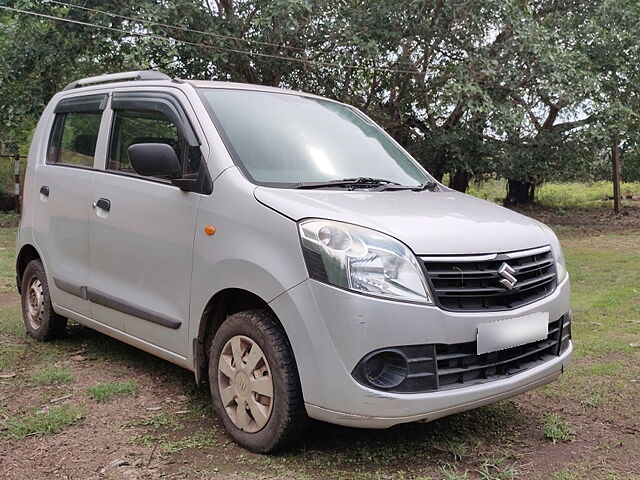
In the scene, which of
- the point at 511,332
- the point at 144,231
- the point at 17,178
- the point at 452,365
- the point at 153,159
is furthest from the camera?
the point at 17,178

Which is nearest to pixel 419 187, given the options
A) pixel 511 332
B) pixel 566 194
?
pixel 511 332

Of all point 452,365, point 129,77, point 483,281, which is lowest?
point 452,365

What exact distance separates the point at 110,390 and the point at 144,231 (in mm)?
1011

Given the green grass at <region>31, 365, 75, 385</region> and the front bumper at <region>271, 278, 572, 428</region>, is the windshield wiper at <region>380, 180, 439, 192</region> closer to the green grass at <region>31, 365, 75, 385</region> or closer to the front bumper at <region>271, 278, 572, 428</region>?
the front bumper at <region>271, 278, 572, 428</region>

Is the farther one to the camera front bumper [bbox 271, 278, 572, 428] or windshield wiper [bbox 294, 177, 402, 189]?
windshield wiper [bbox 294, 177, 402, 189]

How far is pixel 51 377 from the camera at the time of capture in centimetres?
418

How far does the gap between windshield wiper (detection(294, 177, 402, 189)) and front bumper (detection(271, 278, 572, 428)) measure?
0.71 meters

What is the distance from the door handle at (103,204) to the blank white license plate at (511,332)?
2.37 meters

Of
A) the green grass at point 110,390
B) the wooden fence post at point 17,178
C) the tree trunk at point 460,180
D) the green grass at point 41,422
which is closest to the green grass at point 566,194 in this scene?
the tree trunk at point 460,180

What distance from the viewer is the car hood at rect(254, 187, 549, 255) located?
2.85 m

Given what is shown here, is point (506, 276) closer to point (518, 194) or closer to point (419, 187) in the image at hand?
point (419, 187)

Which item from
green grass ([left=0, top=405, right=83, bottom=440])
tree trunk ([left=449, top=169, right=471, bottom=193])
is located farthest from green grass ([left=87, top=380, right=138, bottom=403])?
tree trunk ([left=449, top=169, right=471, bottom=193])

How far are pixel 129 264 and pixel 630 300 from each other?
16.5 feet

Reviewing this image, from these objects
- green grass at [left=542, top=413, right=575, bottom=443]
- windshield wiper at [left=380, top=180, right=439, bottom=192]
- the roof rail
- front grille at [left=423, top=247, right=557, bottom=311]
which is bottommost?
green grass at [left=542, top=413, right=575, bottom=443]
